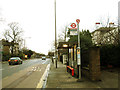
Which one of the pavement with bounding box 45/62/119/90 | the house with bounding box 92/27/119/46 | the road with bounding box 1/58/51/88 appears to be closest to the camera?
the pavement with bounding box 45/62/119/90

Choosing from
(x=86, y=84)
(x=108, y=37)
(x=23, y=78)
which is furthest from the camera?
(x=108, y=37)

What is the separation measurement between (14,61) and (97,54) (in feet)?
69.4

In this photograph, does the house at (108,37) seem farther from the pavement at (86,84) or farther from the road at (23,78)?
the road at (23,78)

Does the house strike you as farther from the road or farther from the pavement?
the road

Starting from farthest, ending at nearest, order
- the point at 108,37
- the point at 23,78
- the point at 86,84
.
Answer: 1. the point at 108,37
2. the point at 23,78
3. the point at 86,84

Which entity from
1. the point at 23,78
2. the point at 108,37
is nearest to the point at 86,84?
the point at 23,78

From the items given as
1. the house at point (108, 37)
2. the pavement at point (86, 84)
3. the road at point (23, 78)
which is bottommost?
the road at point (23, 78)

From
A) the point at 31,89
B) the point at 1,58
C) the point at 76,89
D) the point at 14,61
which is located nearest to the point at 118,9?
the point at 76,89

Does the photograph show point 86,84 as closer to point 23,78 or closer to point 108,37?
point 23,78

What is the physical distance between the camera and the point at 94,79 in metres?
8.23

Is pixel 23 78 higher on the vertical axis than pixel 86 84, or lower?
lower

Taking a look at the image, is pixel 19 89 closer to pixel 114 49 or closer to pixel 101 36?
pixel 114 49

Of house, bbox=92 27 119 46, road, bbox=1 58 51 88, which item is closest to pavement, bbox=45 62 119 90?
road, bbox=1 58 51 88

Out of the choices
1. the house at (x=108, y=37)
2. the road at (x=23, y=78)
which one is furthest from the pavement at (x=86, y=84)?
the house at (x=108, y=37)
